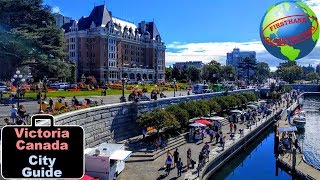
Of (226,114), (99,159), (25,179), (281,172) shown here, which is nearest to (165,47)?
(226,114)

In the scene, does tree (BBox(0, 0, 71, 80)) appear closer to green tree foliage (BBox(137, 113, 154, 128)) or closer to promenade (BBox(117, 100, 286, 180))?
green tree foliage (BBox(137, 113, 154, 128))

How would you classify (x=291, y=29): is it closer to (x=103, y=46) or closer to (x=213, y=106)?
(x=213, y=106)

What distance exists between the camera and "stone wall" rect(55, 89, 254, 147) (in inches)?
1103

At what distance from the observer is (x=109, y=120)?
33.0 meters

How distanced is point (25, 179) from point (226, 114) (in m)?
56.0

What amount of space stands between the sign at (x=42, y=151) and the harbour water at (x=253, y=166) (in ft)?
88.5

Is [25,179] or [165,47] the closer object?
[25,179]

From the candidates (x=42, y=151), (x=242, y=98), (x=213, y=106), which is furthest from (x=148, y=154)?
(x=242, y=98)

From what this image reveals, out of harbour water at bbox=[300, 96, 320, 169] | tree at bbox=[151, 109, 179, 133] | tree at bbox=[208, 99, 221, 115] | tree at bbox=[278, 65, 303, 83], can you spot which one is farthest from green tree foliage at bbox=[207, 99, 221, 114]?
tree at bbox=[278, 65, 303, 83]

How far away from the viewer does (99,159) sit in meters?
22.4

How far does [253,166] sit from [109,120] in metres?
15.2

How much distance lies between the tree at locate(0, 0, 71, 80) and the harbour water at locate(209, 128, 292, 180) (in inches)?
935

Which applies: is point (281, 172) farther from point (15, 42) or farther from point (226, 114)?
point (15, 42)

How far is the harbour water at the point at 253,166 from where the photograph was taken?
31.8 meters
